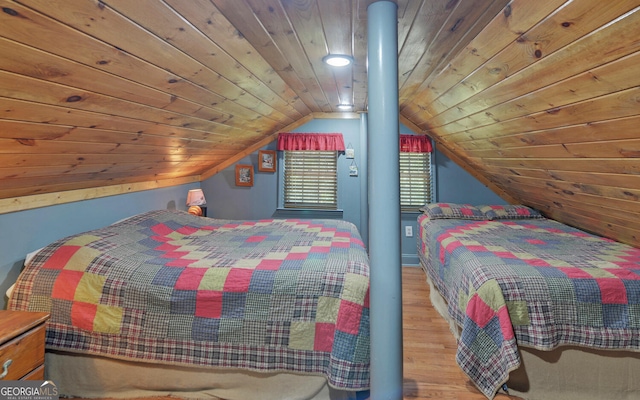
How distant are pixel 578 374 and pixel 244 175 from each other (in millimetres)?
3522

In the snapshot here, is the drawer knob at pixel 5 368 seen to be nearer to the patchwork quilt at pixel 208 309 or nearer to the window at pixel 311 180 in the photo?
the patchwork quilt at pixel 208 309

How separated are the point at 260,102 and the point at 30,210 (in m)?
1.65

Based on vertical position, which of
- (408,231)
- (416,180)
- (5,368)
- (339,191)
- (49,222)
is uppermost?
(416,180)

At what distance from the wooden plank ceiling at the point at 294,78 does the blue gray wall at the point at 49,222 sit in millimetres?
142

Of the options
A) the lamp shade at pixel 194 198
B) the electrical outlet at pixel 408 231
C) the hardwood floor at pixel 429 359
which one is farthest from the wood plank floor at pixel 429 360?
the lamp shade at pixel 194 198

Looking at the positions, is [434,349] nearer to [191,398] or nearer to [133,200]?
[191,398]

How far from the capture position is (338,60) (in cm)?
194

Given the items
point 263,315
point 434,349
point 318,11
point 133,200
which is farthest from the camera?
point 133,200

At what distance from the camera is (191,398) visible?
1597mm

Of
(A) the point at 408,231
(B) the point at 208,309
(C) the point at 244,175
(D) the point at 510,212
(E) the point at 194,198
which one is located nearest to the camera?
(B) the point at 208,309

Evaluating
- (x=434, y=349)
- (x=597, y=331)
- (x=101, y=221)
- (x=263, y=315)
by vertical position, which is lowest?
(x=434, y=349)

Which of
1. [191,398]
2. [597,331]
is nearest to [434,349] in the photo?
[597,331]

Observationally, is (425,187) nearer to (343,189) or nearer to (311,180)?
(343,189)

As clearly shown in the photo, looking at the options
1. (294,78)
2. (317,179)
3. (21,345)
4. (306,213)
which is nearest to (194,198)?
(306,213)
